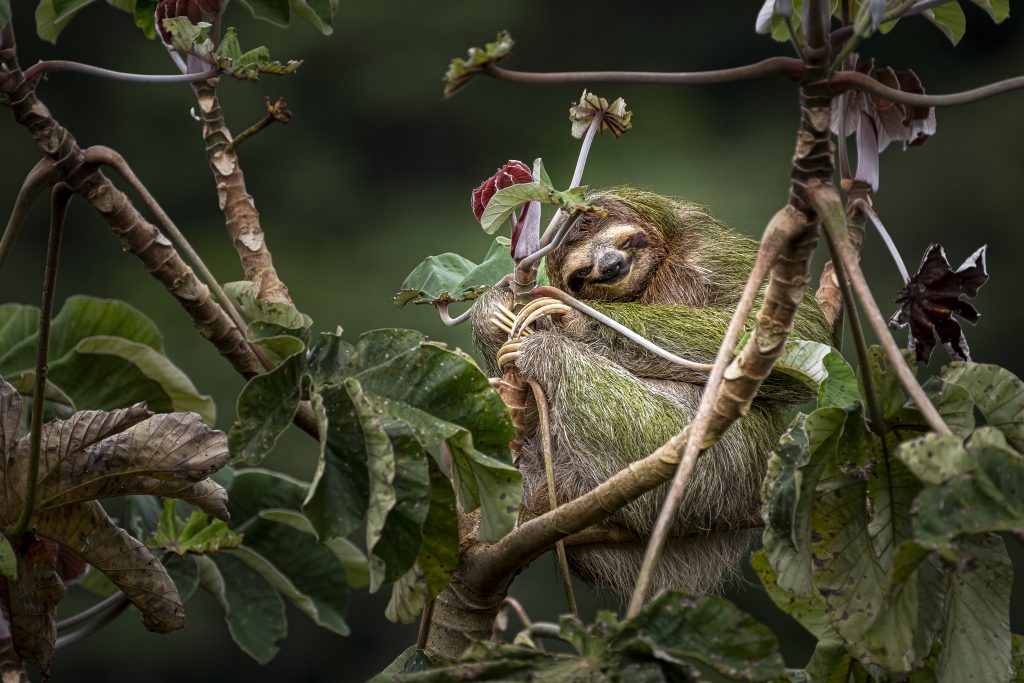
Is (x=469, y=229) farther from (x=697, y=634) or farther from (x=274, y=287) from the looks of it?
(x=697, y=634)

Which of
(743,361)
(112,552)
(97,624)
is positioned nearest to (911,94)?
(743,361)

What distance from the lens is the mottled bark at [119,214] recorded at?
1.46 metres

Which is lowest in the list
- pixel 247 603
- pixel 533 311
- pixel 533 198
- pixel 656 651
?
pixel 247 603

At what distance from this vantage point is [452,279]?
6.00ft

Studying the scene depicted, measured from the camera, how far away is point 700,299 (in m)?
2.48

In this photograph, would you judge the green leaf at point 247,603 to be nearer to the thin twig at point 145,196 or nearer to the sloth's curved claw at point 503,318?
the sloth's curved claw at point 503,318

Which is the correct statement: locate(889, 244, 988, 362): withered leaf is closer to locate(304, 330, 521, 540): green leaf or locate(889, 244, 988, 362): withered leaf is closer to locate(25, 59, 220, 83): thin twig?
locate(304, 330, 521, 540): green leaf

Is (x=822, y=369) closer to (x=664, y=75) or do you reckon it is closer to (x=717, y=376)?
(x=717, y=376)

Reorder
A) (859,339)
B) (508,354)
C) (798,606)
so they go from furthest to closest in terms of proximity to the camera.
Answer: (508,354) → (798,606) → (859,339)

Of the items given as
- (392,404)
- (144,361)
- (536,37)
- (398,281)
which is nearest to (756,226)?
(398,281)

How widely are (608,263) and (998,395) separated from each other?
1.21m

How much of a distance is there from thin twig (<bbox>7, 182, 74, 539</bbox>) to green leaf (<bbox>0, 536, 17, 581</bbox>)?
0.07 m

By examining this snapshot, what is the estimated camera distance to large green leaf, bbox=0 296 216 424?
1.99 meters

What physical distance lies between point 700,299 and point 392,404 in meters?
1.25
